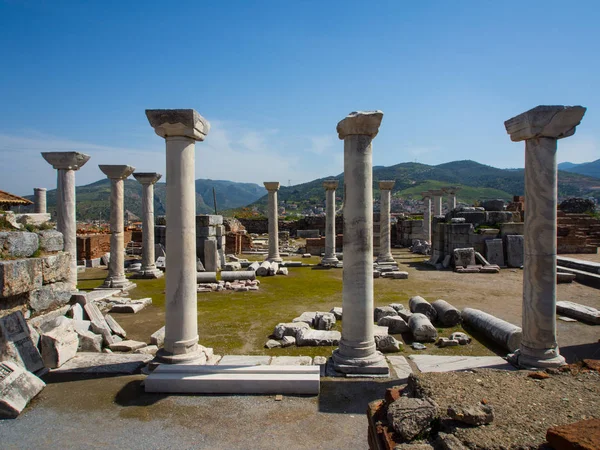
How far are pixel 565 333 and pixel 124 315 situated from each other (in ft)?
A: 35.6

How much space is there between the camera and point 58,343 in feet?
22.3

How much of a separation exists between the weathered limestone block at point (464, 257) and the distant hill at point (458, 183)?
61.5 meters

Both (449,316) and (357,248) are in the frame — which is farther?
(449,316)

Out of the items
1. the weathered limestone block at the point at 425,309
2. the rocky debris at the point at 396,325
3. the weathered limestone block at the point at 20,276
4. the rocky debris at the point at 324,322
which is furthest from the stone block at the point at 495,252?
the weathered limestone block at the point at 20,276

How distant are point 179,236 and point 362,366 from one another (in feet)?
11.9

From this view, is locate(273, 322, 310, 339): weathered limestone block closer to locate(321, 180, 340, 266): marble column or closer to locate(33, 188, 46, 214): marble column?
locate(321, 180, 340, 266): marble column

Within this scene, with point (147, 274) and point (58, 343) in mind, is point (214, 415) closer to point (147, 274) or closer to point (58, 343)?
point (58, 343)

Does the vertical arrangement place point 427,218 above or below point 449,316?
above

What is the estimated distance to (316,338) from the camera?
27.0ft

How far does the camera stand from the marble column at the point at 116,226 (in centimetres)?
1402

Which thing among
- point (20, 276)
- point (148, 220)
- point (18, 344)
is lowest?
point (18, 344)

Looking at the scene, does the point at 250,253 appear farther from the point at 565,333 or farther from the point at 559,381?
the point at 559,381

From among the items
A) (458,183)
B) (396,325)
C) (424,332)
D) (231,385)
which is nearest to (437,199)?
(396,325)

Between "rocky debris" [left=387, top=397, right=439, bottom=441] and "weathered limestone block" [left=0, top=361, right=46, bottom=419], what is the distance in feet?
16.2
